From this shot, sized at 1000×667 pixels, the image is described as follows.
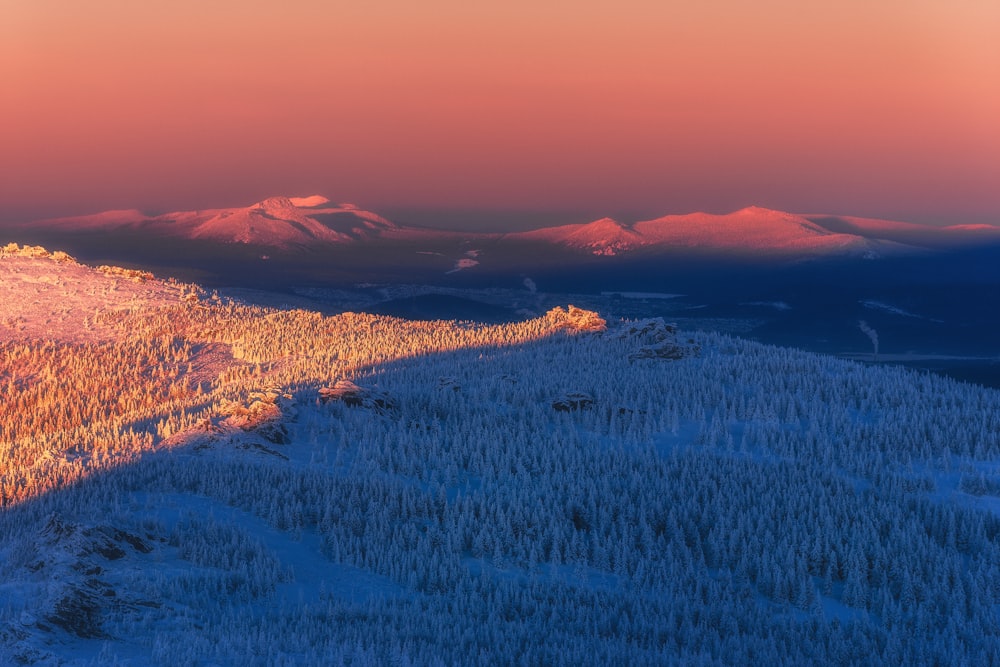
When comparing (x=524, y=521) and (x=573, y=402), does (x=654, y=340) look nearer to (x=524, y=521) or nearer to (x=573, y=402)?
(x=573, y=402)

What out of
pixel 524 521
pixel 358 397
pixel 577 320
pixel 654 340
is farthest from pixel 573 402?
pixel 577 320

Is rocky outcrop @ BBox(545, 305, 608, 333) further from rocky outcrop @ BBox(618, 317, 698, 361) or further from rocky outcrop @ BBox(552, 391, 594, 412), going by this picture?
rocky outcrop @ BBox(552, 391, 594, 412)

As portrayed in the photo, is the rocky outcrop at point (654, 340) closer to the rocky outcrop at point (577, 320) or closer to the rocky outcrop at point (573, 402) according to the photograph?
the rocky outcrop at point (577, 320)

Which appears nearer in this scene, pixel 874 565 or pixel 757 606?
pixel 757 606

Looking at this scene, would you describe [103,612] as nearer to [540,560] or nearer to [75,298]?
[540,560]

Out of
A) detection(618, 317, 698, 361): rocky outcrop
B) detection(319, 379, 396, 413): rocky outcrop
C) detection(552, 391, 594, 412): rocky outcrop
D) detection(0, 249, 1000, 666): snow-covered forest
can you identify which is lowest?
detection(0, 249, 1000, 666): snow-covered forest

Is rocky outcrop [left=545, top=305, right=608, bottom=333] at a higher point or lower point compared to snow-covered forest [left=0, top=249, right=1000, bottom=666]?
higher

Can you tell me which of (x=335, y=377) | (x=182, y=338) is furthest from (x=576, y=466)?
(x=182, y=338)

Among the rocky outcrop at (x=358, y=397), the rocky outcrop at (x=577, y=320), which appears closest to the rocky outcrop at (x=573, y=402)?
the rocky outcrop at (x=358, y=397)

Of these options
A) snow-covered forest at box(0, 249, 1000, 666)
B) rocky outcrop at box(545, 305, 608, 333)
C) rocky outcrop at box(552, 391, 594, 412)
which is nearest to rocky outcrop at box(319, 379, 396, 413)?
snow-covered forest at box(0, 249, 1000, 666)
